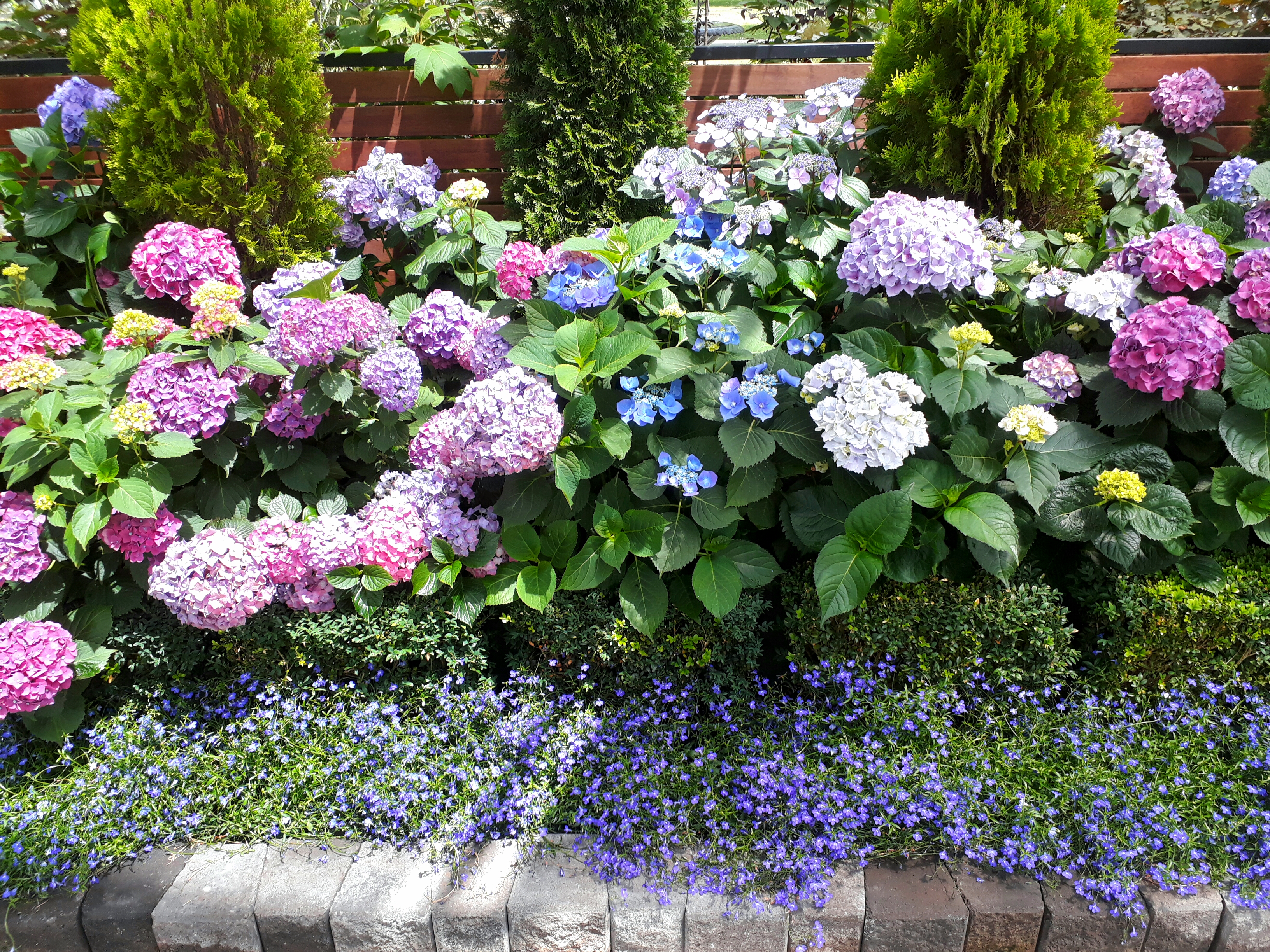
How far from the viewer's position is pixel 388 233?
315cm

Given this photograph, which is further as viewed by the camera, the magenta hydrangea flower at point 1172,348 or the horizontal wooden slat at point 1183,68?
the horizontal wooden slat at point 1183,68

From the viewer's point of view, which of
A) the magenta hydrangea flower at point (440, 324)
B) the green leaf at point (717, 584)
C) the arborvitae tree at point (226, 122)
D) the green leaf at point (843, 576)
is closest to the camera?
the green leaf at point (843, 576)

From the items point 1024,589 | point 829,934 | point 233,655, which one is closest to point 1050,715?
point 1024,589

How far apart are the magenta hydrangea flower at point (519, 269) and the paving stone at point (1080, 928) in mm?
2331

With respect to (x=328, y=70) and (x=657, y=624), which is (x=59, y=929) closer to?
(x=657, y=624)

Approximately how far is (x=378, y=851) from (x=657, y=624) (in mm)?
952

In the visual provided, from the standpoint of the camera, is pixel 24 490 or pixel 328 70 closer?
pixel 24 490

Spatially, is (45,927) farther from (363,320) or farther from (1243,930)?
(1243,930)

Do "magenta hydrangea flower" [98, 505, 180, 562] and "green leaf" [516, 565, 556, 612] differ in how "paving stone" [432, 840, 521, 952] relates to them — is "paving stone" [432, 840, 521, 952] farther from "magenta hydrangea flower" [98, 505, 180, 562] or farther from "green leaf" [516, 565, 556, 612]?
"magenta hydrangea flower" [98, 505, 180, 562]

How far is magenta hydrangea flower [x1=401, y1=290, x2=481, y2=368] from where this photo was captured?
8.48 feet

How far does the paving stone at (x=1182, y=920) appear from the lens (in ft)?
6.04

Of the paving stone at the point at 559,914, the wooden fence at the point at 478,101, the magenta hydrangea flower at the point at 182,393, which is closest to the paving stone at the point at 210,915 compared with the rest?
the paving stone at the point at 559,914

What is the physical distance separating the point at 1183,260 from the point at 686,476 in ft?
5.42

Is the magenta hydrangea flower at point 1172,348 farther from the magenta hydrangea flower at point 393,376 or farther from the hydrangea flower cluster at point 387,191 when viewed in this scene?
the hydrangea flower cluster at point 387,191
